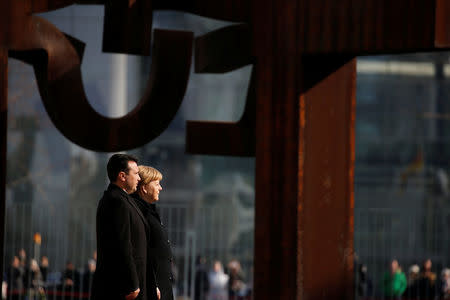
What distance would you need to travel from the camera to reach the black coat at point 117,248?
4.84 m

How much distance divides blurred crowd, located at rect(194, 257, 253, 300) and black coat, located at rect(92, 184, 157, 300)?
7806mm

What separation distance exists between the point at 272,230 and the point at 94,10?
18.1 metres

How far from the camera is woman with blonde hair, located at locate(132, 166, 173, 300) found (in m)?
5.16

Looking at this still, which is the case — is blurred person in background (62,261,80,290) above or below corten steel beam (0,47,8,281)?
below

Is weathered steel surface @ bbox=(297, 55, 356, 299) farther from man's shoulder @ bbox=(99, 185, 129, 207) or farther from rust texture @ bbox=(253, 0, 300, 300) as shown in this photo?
man's shoulder @ bbox=(99, 185, 129, 207)

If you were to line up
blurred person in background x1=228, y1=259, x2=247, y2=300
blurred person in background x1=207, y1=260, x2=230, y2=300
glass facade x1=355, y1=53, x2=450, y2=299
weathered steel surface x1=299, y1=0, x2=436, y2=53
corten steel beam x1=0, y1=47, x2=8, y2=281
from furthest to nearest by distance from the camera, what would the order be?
1. glass facade x1=355, y1=53, x2=450, y2=299
2. blurred person in background x1=228, y1=259, x2=247, y2=300
3. blurred person in background x1=207, y1=260, x2=230, y2=300
4. corten steel beam x1=0, y1=47, x2=8, y2=281
5. weathered steel surface x1=299, y1=0, x2=436, y2=53

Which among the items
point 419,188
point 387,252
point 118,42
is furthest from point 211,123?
point 419,188

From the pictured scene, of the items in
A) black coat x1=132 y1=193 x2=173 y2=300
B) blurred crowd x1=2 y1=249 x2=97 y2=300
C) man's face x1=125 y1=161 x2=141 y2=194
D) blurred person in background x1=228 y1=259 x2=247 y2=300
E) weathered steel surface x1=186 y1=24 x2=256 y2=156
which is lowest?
blurred person in background x1=228 y1=259 x2=247 y2=300

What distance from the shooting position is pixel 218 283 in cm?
1415

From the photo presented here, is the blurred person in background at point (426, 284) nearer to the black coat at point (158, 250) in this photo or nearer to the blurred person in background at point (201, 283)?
the blurred person in background at point (201, 283)

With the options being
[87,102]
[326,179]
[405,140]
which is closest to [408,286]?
[87,102]

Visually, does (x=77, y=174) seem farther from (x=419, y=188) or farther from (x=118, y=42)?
(x=118, y=42)

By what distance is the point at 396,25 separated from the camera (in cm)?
517

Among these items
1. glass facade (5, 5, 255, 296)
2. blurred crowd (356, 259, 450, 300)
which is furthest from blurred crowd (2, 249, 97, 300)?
glass facade (5, 5, 255, 296)
